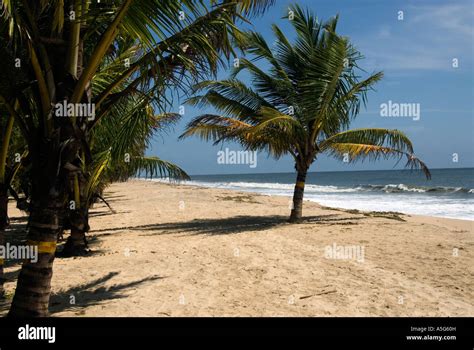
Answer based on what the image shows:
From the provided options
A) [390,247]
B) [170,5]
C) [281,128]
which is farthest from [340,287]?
[281,128]

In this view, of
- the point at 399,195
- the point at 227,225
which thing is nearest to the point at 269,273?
the point at 227,225

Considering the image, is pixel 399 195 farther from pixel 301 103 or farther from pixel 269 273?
pixel 269 273

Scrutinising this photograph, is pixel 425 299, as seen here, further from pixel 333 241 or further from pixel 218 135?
pixel 218 135

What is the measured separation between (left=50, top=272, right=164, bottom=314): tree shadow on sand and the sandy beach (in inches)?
0.6

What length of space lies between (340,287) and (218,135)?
855 centimetres

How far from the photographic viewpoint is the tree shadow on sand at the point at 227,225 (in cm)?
1177

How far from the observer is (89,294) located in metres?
5.87

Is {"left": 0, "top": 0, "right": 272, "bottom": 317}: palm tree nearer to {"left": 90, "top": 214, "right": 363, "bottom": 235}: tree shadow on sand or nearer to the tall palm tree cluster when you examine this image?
the tall palm tree cluster

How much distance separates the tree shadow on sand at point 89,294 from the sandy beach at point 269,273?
0.05 ft

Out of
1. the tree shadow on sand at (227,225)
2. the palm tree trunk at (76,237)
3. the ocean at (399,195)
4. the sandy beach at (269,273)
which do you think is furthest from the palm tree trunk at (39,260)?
the ocean at (399,195)

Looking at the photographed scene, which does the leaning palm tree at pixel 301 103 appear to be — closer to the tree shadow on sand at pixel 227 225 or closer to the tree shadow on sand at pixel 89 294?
the tree shadow on sand at pixel 227 225

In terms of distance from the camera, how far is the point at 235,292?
592 cm

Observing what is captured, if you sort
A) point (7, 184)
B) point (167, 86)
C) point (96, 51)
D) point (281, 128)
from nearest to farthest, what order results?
point (96, 51), point (167, 86), point (7, 184), point (281, 128)

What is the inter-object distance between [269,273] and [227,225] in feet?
19.5
